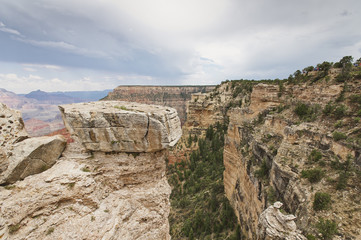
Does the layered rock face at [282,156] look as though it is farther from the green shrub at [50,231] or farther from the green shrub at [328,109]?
the green shrub at [50,231]

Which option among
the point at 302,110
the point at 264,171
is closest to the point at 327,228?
the point at 264,171

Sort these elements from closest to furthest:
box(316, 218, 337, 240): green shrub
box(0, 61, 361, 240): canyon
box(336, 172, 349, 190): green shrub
A: box(0, 61, 361, 240): canyon, box(316, 218, 337, 240): green shrub, box(336, 172, 349, 190): green shrub

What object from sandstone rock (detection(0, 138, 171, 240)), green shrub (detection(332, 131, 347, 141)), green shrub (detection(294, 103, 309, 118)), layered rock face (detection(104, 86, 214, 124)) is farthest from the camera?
layered rock face (detection(104, 86, 214, 124))

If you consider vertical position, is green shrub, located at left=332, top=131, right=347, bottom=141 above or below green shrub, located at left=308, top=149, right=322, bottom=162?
above

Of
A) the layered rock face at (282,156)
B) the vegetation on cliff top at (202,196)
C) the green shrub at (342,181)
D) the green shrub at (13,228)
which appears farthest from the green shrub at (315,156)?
the green shrub at (13,228)

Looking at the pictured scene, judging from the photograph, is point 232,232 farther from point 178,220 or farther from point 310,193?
point 310,193

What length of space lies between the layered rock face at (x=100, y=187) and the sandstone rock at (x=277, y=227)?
5.83m

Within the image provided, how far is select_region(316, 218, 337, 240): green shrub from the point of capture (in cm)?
755

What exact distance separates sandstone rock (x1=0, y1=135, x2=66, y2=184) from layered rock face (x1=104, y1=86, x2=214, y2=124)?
128m

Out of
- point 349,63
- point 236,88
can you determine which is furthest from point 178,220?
A: point 236,88

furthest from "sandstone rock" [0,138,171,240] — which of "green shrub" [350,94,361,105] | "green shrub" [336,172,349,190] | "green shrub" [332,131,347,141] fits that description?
"green shrub" [350,94,361,105]

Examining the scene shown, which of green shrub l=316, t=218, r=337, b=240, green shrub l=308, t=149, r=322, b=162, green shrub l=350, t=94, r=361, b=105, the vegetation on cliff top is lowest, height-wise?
the vegetation on cliff top

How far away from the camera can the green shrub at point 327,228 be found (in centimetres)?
755

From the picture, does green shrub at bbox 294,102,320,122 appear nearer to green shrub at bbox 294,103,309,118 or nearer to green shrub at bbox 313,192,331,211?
green shrub at bbox 294,103,309,118
